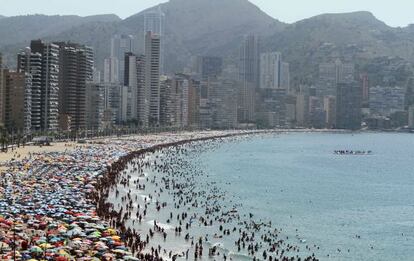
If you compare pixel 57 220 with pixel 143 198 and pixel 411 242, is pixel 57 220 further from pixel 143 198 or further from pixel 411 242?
pixel 411 242

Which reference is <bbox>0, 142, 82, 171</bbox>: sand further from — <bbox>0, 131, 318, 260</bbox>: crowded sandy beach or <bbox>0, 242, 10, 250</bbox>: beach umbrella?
<bbox>0, 242, 10, 250</bbox>: beach umbrella

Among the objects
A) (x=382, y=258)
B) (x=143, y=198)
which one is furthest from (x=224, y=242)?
(x=143, y=198)

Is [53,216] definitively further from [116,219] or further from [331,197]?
[331,197]

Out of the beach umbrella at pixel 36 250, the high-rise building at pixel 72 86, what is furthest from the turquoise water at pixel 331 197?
the high-rise building at pixel 72 86

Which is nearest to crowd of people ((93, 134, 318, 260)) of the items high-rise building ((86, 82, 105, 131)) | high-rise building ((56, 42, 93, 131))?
high-rise building ((56, 42, 93, 131))

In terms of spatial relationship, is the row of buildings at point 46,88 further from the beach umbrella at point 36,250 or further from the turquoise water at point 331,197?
the beach umbrella at point 36,250

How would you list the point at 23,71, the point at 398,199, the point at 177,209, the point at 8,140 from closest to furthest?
the point at 177,209
the point at 398,199
the point at 8,140
the point at 23,71
